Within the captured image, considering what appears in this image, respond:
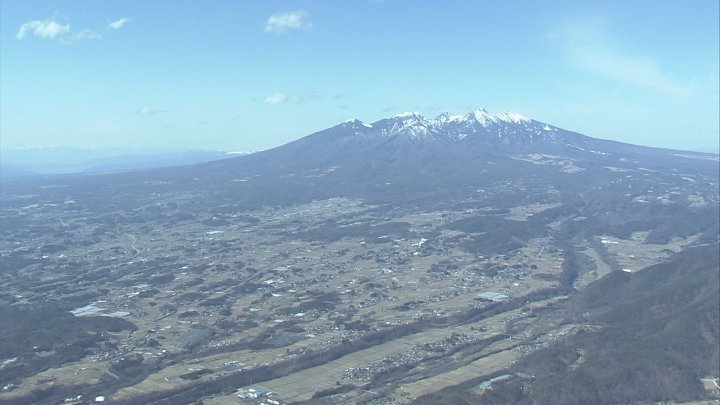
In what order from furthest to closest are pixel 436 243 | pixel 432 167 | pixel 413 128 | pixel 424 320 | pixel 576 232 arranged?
pixel 413 128, pixel 432 167, pixel 576 232, pixel 436 243, pixel 424 320

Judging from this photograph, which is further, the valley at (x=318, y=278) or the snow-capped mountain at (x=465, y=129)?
the snow-capped mountain at (x=465, y=129)

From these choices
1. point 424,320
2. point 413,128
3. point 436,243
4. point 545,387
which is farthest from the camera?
point 413,128

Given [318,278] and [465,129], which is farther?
[465,129]

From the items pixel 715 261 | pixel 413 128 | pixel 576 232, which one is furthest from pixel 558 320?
pixel 413 128

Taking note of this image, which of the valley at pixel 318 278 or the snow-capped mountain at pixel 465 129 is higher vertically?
the snow-capped mountain at pixel 465 129

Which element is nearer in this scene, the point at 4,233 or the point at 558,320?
the point at 558,320

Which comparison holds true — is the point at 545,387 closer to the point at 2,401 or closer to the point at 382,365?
the point at 382,365

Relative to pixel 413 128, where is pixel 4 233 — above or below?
below

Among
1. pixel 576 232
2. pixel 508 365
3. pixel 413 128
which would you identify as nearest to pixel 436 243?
pixel 576 232

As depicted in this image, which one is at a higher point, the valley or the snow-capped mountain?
the snow-capped mountain

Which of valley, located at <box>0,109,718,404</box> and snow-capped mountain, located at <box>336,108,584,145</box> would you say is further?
snow-capped mountain, located at <box>336,108,584,145</box>
